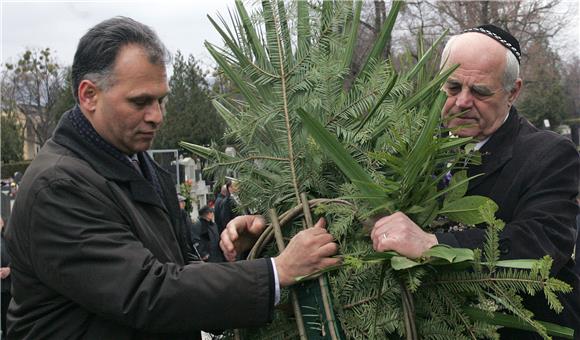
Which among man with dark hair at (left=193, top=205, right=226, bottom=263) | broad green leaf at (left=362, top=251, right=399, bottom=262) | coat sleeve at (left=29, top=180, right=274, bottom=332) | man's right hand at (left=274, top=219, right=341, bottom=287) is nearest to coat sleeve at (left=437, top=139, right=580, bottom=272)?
broad green leaf at (left=362, top=251, right=399, bottom=262)

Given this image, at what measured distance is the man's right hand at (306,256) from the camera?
1.90 meters

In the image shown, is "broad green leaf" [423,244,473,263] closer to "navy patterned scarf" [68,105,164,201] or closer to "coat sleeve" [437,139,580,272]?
"coat sleeve" [437,139,580,272]

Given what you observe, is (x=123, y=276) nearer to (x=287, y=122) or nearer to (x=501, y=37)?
(x=287, y=122)

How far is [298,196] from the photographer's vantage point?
2.10 metres

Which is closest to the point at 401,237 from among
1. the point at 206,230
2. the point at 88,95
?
the point at 88,95

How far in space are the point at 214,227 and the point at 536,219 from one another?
27.1 feet

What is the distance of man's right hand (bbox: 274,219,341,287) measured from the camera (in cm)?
190

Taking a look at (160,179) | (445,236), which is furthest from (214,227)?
(445,236)

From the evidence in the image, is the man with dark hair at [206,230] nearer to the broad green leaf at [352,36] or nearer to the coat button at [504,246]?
the broad green leaf at [352,36]

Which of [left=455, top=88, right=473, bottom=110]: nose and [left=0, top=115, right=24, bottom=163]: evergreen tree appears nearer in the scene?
[left=455, top=88, right=473, bottom=110]: nose

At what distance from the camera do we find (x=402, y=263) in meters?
1.74

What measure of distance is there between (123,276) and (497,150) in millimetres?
1508

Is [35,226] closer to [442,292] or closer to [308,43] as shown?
[308,43]

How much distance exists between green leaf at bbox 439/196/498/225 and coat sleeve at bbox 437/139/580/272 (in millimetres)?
61
